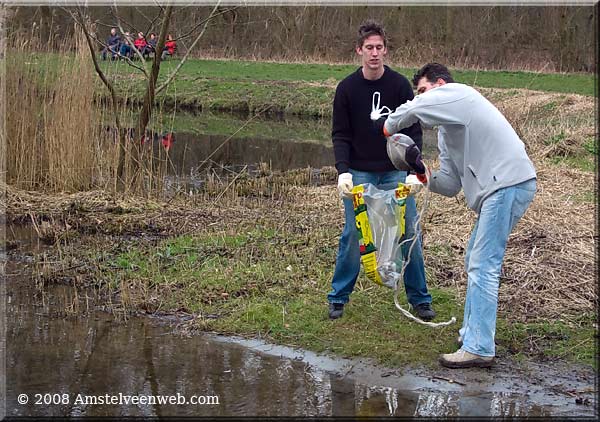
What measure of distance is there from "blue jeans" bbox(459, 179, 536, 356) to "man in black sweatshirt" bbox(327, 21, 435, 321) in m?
0.66

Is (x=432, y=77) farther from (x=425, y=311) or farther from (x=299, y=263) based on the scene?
(x=299, y=263)

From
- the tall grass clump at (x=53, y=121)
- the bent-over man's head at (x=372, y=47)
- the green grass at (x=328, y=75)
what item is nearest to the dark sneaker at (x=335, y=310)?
the bent-over man's head at (x=372, y=47)

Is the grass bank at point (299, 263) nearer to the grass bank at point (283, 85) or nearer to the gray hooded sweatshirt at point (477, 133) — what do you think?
the gray hooded sweatshirt at point (477, 133)

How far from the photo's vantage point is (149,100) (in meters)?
10.5

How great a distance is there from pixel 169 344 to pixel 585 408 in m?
2.80

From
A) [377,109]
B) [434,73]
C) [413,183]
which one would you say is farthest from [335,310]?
[434,73]

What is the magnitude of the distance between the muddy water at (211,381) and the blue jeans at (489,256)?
9.1 inches

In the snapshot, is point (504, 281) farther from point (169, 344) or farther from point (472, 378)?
point (169, 344)

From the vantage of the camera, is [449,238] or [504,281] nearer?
[504,281]

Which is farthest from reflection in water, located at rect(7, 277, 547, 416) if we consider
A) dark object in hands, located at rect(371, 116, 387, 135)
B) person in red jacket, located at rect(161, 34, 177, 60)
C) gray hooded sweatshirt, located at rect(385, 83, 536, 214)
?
person in red jacket, located at rect(161, 34, 177, 60)

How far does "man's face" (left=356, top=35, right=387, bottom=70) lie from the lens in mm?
5754

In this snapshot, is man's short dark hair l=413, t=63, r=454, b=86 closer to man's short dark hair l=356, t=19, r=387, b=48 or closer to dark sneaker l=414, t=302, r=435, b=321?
man's short dark hair l=356, t=19, r=387, b=48

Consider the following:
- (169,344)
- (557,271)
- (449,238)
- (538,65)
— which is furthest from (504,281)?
(538,65)

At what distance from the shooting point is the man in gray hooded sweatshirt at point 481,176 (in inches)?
203
